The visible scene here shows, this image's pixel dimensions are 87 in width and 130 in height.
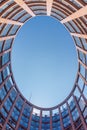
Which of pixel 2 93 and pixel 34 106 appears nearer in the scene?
pixel 2 93

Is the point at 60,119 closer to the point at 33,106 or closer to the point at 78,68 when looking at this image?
the point at 33,106

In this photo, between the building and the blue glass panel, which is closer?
the building

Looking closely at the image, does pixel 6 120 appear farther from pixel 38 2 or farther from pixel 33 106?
pixel 38 2

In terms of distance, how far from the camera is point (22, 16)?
36.4m

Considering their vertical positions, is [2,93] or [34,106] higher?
[2,93]

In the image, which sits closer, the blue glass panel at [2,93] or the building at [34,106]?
the building at [34,106]

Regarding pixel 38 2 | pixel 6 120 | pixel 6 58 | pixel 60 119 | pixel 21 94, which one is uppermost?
pixel 38 2

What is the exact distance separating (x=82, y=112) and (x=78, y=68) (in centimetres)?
691

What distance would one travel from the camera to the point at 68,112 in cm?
4106

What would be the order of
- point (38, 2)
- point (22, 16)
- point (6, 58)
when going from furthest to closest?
point (6, 58)
point (22, 16)
point (38, 2)

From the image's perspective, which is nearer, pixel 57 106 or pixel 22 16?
pixel 22 16

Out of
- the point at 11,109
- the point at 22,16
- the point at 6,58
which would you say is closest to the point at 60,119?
the point at 11,109

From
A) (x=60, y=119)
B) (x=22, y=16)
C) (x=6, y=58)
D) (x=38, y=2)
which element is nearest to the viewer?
(x=38, y=2)

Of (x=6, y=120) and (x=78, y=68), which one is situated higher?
(x=78, y=68)
